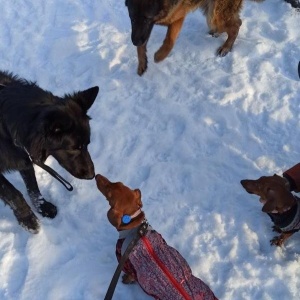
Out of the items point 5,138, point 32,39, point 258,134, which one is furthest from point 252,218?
point 32,39

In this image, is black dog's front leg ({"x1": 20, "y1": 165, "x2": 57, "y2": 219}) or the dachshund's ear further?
black dog's front leg ({"x1": 20, "y1": 165, "x2": 57, "y2": 219})

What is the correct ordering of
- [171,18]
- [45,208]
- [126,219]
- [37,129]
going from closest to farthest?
[37,129], [126,219], [45,208], [171,18]

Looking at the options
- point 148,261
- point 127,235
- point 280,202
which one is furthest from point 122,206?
point 280,202

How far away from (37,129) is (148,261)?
1.28m

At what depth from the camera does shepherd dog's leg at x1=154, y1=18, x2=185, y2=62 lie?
5.02 m

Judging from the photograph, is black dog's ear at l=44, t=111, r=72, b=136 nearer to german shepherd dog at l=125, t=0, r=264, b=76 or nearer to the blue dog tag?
the blue dog tag

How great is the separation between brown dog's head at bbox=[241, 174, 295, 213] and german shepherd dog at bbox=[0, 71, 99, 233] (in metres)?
1.53

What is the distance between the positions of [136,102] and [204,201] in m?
1.66

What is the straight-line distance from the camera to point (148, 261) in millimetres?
2877

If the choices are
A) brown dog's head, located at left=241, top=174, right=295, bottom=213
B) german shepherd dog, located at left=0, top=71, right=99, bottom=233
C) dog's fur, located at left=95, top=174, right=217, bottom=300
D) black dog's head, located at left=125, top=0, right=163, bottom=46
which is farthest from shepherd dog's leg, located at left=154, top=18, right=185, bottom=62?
dog's fur, located at left=95, top=174, right=217, bottom=300

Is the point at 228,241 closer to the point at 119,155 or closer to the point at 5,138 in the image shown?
the point at 119,155

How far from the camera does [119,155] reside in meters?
4.45

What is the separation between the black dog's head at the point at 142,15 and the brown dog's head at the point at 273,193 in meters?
2.33

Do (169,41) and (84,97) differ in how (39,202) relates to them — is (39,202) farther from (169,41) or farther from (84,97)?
(169,41)
